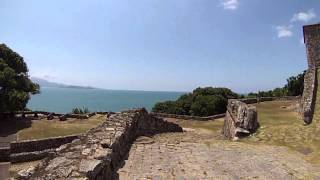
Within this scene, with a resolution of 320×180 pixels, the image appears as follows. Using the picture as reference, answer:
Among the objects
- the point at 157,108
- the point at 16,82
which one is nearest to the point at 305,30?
the point at 16,82

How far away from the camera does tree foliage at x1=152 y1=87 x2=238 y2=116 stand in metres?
50.3

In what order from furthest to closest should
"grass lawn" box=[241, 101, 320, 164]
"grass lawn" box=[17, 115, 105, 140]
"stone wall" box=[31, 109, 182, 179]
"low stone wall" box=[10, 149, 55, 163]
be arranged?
"grass lawn" box=[17, 115, 105, 140], "low stone wall" box=[10, 149, 55, 163], "grass lawn" box=[241, 101, 320, 164], "stone wall" box=[31, 109, 182, 179]

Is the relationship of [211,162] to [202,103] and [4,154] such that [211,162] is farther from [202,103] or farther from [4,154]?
[202,103]

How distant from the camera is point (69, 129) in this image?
33562mm

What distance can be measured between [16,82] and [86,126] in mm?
13299

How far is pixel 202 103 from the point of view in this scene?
51281 mm

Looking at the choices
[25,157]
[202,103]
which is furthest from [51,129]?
[202,103]

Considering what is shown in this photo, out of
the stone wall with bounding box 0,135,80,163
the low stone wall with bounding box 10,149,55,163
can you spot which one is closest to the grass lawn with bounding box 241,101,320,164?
the stone wall with bounding box 0,135,80,163

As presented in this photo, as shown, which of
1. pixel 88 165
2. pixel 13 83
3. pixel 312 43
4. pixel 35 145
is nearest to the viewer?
pixel 88 165

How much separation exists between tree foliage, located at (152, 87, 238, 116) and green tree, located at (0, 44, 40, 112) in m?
21.0

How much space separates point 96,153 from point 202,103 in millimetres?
43858

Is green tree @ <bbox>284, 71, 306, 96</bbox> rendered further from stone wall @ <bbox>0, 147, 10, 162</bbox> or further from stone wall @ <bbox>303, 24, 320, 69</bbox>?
stone wall @ <bbox>0, 147, 10, 162</bbox>

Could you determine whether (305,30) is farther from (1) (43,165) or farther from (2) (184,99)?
(2) (184,99)

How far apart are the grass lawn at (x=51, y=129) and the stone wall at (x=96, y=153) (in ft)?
60.7
